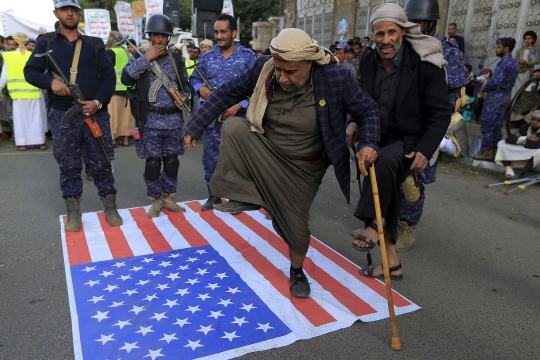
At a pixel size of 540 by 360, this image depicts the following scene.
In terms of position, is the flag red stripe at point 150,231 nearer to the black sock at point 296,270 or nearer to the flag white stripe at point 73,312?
the flag white stripe at point 73,312

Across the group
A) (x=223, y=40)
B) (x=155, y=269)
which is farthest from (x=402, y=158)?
(x=223, y=40)

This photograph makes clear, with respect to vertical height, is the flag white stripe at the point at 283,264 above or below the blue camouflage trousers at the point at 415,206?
below

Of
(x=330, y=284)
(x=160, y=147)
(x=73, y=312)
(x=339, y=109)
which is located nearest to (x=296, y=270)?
(x=330, y=284)

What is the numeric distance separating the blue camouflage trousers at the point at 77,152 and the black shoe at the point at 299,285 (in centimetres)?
237

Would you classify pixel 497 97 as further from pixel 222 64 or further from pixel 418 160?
pixel 418 160

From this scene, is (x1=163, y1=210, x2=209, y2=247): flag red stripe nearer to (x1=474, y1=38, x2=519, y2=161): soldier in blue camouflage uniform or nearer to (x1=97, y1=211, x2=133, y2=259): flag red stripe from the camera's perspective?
(x1=97, y1=211, x2=133, y2=259): flag red stripe

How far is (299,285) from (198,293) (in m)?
0.75

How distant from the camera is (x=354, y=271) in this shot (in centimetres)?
373

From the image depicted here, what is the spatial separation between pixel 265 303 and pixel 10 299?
182 centimetres

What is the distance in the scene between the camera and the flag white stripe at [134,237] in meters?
4.05

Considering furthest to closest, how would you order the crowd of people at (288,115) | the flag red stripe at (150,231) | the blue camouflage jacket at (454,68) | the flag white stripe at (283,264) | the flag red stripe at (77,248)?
the flag red stripe at (150,231)
the blue camouflage jacket at (454,68)
the flag red stripe at (77,248)
the flag white stripe at (283,264)
the crowd of people at (288,115)

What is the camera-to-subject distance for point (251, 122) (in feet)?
10.0

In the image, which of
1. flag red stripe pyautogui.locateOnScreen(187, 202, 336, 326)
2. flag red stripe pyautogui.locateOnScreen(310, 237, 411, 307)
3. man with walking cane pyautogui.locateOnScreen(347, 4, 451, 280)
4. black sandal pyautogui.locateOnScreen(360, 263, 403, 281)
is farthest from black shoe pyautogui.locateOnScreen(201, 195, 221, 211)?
man with walking cane pyautogui.locateOnScreen(347, 4, 451, 280)

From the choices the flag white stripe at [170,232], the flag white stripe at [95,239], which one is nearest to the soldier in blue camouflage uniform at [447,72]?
the flag white stripe at [170,232]
